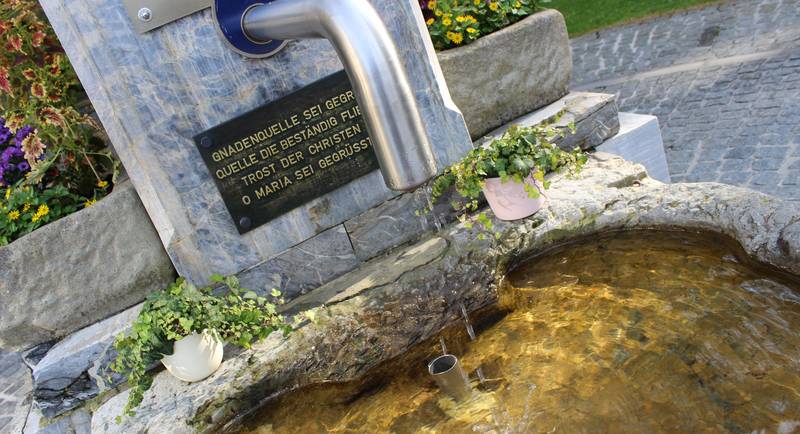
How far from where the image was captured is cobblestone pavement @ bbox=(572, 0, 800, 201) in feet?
14.3

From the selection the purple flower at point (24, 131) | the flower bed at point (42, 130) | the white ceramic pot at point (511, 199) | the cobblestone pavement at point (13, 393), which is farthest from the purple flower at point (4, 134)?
the white ceramic pot at point (511, 199)

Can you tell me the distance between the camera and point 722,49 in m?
6.25

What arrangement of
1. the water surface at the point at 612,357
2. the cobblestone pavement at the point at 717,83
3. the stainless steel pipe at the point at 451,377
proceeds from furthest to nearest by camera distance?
the cobblestone pavement at the point at 717,83
the stainless steel pipe at the point at 451,377
the water surface at the point at 612,357

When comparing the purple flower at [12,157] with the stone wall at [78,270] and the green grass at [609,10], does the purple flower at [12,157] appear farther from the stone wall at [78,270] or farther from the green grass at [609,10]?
the green grass at [609,10]

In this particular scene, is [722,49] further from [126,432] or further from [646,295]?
[126,432]

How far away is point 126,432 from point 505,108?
2.82m

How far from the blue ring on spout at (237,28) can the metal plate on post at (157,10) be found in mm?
64

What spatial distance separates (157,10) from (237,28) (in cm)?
34

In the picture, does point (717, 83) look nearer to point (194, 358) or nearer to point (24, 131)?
point (194, 358)

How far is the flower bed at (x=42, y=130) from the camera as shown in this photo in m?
3.56

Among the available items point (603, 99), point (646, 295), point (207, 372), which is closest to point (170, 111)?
point (207, 372)

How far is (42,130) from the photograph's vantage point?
11.9 ft

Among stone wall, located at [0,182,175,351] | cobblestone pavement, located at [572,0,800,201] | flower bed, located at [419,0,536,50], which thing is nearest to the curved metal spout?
stone wall, located at [0,182,175,351]

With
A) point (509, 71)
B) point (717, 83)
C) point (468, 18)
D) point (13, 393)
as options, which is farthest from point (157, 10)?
point (717, 83)
